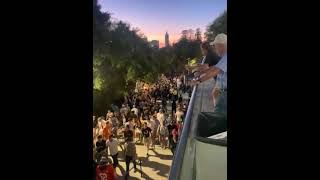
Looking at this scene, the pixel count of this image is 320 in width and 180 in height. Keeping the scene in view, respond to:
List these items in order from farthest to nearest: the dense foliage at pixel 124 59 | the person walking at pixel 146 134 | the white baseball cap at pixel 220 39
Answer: the person walking at pixel 146 134 < the dense foliage at pixel 124 59 < the white baseball cap at pixel 220 39

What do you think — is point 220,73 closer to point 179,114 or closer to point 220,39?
point 220,39

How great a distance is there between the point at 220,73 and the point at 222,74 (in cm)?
3

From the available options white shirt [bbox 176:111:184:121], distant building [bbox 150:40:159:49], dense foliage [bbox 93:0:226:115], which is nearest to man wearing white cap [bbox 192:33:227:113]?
dense foliage [bbox 93:0:226:115]

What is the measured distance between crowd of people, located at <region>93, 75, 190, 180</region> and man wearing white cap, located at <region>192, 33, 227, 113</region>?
24cm

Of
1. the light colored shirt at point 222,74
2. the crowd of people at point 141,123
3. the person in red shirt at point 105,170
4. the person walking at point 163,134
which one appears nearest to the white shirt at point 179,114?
the crowd of people at point 141,123

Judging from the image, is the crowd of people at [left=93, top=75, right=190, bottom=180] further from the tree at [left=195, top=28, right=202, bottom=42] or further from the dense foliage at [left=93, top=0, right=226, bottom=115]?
the tree at [left=195, top=28, right=202, bottom=42]

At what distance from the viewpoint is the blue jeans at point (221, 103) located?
11.0ft

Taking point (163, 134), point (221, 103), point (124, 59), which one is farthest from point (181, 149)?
point (124, 59)

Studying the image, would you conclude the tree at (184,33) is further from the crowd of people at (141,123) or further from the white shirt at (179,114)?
the white shirt at (179,114)

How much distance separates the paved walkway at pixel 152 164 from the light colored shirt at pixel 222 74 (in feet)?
2.16
